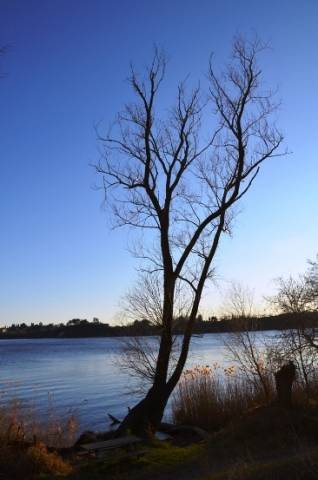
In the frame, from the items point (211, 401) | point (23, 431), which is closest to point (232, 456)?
point (23, 431)

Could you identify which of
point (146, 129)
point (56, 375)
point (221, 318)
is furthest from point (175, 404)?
point (56, 375)

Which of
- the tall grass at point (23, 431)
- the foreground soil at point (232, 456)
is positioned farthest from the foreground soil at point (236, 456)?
the tall grass at point (23, 431)

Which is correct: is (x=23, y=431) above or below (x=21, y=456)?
above

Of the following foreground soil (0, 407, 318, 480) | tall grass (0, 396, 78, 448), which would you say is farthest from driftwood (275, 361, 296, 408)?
tall grass (0, 396, 78, 448)

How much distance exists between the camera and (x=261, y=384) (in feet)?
55.9

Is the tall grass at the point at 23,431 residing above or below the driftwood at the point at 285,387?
below

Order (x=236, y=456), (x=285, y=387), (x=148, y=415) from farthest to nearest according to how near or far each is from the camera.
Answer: (x=148, y=415) → (x=285, y=387) → (x=236, y=456)

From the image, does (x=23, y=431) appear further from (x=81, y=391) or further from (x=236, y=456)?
(x=81, y=391)

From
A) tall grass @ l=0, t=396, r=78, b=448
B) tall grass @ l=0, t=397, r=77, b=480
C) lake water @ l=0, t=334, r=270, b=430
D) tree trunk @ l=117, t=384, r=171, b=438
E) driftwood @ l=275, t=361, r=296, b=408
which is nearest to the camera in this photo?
tall grass @ l=0, t=397, r=77, b=480

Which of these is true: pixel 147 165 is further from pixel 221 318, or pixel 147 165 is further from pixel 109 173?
pixel 221 318

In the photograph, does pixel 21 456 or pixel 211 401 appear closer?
pixel 21 456

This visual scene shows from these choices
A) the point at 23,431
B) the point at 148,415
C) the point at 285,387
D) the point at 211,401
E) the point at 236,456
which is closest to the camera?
the point at 236,456

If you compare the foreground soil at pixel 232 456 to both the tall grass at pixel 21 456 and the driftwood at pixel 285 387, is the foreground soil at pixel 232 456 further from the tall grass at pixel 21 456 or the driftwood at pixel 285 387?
the driftwood at pixel 285 387

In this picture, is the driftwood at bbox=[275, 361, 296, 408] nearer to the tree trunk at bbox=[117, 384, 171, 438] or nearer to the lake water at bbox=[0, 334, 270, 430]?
the tree trunk at bbox=[117, 384, 171, 438]
